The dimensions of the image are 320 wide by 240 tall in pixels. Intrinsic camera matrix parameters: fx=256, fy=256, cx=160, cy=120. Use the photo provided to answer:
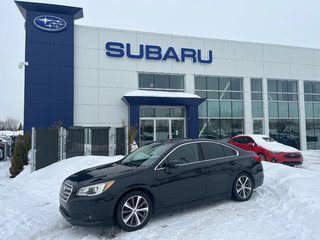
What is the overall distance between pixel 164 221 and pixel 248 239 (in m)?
1.62

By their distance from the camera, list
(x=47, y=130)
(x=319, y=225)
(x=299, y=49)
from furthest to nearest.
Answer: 1. (x=299, y=49)
2. (x=47, y=130)
3. (x=319, y=225)

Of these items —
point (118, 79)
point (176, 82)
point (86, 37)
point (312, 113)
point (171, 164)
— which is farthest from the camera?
point (312, 113)

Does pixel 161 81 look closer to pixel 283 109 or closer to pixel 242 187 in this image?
pixel 283 109

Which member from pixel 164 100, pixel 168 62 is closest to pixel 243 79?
pixel 168 62

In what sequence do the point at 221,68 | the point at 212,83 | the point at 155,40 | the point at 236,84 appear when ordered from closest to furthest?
the point at 155,40, the point at 212,83, the point at 221,68, the point at 236,84

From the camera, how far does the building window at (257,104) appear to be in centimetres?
2158

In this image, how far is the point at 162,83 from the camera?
768 inches

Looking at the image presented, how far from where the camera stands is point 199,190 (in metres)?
5.20

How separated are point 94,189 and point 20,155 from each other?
967cm

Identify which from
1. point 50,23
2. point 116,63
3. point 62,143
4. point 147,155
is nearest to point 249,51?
point 116,63

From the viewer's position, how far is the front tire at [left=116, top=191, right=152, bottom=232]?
439 centimetres

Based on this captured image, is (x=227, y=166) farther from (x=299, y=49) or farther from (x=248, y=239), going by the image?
(x=299, y=49)

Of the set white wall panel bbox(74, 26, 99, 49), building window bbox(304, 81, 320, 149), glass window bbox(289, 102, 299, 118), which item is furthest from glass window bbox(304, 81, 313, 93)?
white wall panel bbox(74, 26, 99, 49)

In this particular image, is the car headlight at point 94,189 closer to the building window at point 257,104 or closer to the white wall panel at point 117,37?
the white wall panel at point 117,37
